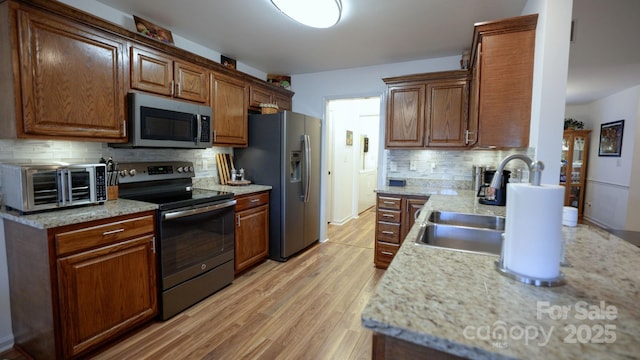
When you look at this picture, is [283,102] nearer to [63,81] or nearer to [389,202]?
[389,202]

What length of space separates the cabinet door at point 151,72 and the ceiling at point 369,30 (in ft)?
1.26

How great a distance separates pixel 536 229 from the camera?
0.85 metres

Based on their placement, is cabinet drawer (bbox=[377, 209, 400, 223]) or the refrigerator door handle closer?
cabinet drawer (bbox=[377, 209, 400, 223])

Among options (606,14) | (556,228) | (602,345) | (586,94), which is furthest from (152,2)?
(586,94)

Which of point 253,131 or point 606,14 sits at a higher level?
point 606,14

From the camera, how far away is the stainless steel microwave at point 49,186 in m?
1.66

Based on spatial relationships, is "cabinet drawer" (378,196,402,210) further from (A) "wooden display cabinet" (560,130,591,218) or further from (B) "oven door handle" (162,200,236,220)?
(A) "wooden display cabinet" (560,130,591,218)

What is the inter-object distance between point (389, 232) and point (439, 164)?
1076 millimetres

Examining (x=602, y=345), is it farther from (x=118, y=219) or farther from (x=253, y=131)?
(x=253, y=131)

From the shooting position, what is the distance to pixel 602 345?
600mm

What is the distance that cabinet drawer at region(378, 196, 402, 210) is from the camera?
10.4ft

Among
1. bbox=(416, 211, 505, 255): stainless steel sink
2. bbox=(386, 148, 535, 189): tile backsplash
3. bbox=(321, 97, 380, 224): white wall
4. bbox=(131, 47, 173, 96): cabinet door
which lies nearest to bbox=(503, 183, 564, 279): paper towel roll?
bbox=(416, 211, 505, 255): stainless steel sink

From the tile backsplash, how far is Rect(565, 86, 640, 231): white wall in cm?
315

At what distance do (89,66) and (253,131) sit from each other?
5.51 feet
